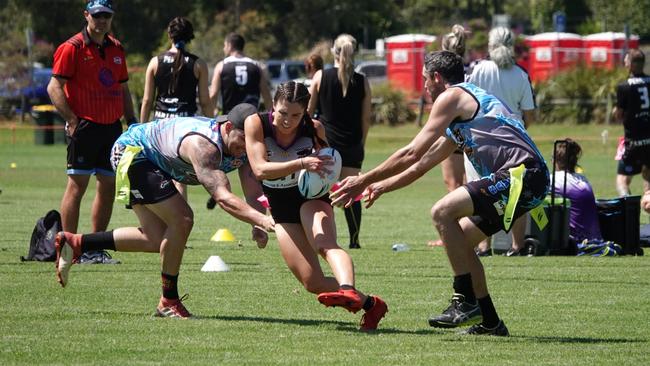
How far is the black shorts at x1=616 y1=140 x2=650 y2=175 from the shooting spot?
16.2 metres

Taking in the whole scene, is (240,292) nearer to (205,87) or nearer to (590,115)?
(205,87)

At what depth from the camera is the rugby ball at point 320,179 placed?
307 inches

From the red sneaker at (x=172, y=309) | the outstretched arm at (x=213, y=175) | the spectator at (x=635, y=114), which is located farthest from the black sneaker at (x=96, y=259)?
the spectator at (x=635, y=114)

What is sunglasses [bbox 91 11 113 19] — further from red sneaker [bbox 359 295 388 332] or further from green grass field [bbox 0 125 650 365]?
red sneaker [bbox 359 295 388 332]

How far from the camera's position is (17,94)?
4709 cm

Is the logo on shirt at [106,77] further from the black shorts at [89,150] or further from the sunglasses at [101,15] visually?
the sunglasses at [101,15]

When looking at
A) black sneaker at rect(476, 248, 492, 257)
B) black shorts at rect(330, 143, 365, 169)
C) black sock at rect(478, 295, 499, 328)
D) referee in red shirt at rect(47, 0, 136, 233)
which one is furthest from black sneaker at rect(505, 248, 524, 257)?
black sock at rect(478, 295, 499, 328)

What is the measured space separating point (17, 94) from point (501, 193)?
41.3 m

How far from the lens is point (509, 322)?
8.47m

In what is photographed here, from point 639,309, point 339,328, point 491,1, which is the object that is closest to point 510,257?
point 639,309

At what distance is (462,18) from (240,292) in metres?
63.6

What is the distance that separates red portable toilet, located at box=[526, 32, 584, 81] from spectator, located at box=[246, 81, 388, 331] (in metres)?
38.8

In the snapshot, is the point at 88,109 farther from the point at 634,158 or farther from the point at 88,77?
the point at 634,158

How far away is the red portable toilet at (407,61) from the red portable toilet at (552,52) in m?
3.75
